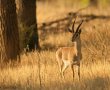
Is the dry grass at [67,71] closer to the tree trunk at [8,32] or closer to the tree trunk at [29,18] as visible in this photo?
the tree trunk at [8,32]

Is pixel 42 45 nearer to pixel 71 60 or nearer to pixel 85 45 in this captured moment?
pixel 85 45

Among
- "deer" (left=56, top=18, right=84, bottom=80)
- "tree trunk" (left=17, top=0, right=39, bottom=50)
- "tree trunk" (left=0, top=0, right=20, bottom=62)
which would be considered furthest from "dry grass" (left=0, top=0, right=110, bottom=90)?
"tree trunk" (left=17, top=0, right=39, bottom=50)

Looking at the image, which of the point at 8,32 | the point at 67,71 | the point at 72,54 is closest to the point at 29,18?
the point at 8,32

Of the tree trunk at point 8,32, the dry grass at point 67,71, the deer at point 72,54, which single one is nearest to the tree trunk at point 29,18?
the dry grass at point 67,71

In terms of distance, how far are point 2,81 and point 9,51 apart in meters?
2.52

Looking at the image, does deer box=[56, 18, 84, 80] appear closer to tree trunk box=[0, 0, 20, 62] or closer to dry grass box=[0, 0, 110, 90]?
dry grass box=[0, 0, 110, 90]

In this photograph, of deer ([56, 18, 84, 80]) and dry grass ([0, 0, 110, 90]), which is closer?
dry grass ([0, 0, 110, 90])

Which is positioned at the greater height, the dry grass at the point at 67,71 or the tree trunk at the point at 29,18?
the tree trunk at the point at 29,18

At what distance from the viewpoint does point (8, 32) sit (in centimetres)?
1406

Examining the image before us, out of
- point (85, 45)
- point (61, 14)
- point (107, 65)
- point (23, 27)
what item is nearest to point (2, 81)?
point (107, 65)

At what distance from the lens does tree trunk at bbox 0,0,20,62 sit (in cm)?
1391

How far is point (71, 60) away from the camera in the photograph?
11.8 metres

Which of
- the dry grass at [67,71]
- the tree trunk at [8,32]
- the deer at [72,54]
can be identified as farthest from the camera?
the tree trunk at [8,32]

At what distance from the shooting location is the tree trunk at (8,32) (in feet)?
45.6
